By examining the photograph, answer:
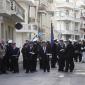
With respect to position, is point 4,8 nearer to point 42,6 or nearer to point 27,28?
point 27,28

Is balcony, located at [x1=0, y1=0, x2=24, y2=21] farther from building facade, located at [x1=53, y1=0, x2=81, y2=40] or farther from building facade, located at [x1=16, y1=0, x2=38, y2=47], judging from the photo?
building facade, located at [x1=53, y1=0, x2=81, y2=40]

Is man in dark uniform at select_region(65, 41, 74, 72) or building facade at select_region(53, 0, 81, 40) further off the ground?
building facade at select_region(53, 0, 81, 40)

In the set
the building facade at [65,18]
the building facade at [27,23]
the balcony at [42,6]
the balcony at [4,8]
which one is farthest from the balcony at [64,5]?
the balcony at [4,8]

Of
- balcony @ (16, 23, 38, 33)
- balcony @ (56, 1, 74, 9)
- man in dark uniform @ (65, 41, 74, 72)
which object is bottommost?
man in dark uniform @ (65, 41, 74, 72)

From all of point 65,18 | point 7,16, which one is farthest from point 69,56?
point 65,18

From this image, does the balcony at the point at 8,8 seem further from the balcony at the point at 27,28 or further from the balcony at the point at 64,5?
the balcony at the point at 64,5

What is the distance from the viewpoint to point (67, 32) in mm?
99375

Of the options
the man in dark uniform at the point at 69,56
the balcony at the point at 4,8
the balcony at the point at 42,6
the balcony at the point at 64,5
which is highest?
the balcony at the point at 64,5

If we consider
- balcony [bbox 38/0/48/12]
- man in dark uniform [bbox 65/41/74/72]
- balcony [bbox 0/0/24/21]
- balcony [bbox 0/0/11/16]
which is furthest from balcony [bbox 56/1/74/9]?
man in dark uniform [bbox 65/41/74/72]

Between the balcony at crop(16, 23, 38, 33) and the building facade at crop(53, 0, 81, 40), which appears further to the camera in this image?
the building facade at crop(53, 0, 81, 40)

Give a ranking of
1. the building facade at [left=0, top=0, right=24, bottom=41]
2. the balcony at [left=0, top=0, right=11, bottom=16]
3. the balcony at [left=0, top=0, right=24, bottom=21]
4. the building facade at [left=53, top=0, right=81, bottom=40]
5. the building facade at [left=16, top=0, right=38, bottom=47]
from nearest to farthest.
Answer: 1. the balcony at [left=0, top=0, right=11, bottom=16]
2. the balcony at [left=0, top=0, right=24, bottom=21]
3. the building facade at [left=0, top=0, right=24, bottom=41]
4. the building facade at [left=16, top=0, right=38, bottom=47]
5. the building facade at [left=53, top=0, right=81, bottom=40]

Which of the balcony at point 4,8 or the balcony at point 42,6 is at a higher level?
the balcony at point 42,6

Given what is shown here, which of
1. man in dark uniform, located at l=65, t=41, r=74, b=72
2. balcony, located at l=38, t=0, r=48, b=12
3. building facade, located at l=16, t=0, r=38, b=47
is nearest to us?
man in dark uniform, located at l=65, t=41, r=74, b=72

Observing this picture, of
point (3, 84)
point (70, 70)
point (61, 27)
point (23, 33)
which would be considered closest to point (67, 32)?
point (61, 27)
